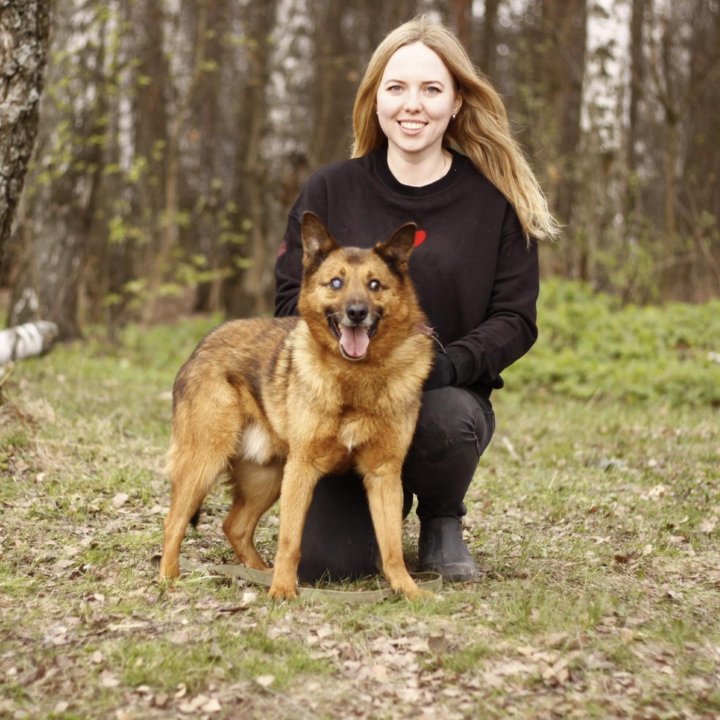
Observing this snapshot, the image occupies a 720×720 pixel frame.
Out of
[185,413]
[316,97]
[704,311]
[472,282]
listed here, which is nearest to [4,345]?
[185,413]

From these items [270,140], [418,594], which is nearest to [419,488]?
[418,594]

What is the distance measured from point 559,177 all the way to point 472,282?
33.1 ft

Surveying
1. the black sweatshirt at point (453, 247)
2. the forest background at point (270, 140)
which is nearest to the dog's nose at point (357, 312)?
the black sweatshirt at point (453, 247)

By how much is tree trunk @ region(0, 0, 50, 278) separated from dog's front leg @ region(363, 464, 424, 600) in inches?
132

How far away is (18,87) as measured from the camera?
584cm

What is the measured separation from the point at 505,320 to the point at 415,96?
1147 millimetres

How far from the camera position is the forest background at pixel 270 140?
11.4 metres

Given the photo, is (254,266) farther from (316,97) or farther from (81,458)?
(81,458)

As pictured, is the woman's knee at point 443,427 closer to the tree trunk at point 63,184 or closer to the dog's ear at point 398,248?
the dog's ear at point 398,248

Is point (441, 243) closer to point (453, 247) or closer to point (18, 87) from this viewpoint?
point (453, 247)

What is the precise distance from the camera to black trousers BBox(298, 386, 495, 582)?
4.33 metres

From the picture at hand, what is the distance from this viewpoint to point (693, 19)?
736 inches

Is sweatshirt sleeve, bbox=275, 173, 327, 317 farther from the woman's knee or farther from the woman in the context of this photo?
the woman's knee

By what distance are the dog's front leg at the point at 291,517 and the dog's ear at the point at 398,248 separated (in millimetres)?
918
